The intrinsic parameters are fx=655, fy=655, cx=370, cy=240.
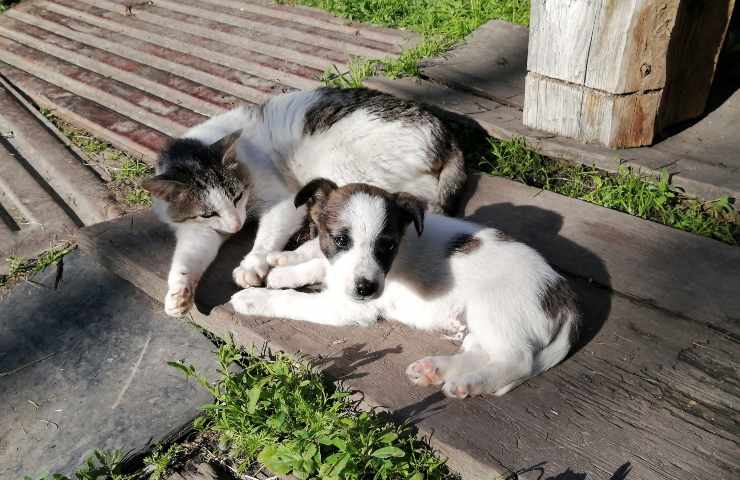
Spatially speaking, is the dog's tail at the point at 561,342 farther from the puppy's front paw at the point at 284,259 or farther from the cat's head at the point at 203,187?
the cat's head at the point at 203,187

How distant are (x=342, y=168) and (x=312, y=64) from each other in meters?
2.33

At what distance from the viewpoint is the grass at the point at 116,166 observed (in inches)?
190

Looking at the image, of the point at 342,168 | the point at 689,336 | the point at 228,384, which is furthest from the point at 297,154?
the point at 689,336

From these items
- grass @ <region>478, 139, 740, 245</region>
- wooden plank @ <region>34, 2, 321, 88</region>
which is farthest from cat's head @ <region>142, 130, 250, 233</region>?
wooden plank @ <region>34, 2, 321, 88</region>

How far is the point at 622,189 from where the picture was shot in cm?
398

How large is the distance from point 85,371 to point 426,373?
174 cm

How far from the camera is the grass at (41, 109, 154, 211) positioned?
4.82 meters

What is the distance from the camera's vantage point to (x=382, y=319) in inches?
126

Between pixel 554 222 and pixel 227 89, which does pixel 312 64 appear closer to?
pixel 227 89

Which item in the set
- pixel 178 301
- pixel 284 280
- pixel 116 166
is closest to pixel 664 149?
pixel 284 280

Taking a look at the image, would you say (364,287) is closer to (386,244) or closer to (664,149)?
(386,244)

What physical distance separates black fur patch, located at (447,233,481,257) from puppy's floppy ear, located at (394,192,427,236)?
190mm

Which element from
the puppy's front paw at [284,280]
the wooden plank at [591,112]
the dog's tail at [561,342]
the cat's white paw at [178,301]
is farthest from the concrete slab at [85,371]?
the wooden plank at [591,112]

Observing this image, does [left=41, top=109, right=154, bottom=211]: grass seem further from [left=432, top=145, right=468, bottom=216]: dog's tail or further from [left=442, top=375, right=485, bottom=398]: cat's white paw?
[left=442, top=375, right=485, bottom=398]: cat's white paw
